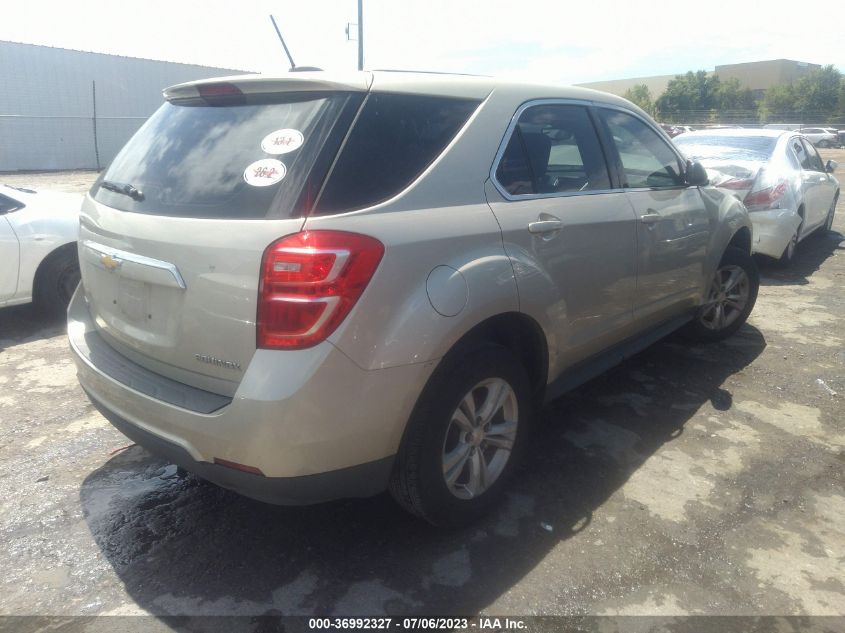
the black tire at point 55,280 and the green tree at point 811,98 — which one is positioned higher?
the green tree at point 811,98

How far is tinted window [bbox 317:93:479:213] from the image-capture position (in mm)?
2303

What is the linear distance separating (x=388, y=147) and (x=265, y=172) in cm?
46

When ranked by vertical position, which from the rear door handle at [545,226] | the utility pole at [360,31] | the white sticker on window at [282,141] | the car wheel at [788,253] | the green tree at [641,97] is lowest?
the car wheel at [788,253]

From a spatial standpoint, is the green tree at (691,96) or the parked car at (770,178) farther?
the green tree at (691,96)

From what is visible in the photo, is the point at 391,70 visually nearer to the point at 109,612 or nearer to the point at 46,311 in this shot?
the point at 109,612

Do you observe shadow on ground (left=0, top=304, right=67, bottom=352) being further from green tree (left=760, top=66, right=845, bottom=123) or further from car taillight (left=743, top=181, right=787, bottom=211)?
green tree (left=760, top=66, right=845, bottom=123)

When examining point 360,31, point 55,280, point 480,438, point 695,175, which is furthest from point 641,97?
point 480,438

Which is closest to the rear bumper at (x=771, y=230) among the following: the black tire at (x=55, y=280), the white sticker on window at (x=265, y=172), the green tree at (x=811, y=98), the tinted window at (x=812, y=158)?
the tinted window at (x=812, y=158)

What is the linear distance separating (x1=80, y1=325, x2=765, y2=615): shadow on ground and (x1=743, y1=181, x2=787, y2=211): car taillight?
14.6 feet

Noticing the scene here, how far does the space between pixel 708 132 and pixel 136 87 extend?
25414 millimetres

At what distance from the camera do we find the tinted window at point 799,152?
8195mm

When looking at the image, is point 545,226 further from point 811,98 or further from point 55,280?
point 811,98

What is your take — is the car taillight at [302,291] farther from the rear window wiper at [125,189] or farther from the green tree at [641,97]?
the green tree at [641,97]

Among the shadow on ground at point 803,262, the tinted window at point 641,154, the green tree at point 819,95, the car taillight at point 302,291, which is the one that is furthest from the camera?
the green tree at point 819,95
